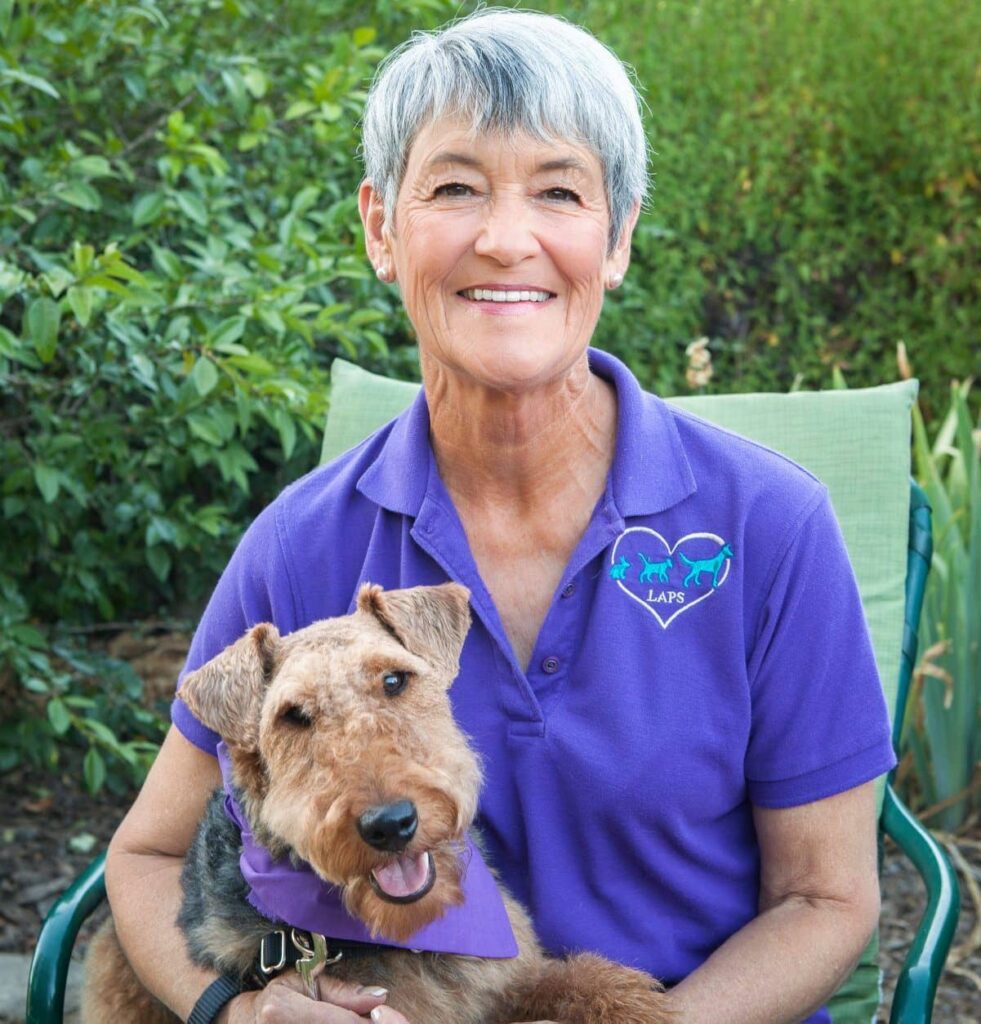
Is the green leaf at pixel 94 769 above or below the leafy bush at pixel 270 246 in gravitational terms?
below

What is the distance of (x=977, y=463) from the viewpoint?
14.4ft

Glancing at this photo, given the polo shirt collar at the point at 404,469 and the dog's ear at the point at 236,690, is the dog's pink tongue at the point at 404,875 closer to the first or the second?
the dog's ear at the point at 236,690

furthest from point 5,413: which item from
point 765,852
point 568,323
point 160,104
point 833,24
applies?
point 833,24

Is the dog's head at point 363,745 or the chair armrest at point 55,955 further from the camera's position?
the chair armrest at point 55,955

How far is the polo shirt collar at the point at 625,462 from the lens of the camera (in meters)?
2.46

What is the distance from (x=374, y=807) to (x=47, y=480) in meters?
2.34

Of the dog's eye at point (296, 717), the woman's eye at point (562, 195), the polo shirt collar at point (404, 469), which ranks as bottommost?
Answer: the dog's eye at point (296, 717)

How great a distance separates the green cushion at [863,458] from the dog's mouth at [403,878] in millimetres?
1609

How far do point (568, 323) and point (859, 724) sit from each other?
0.88m

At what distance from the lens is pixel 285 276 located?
434 cm

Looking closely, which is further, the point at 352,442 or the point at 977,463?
the point at 977,463

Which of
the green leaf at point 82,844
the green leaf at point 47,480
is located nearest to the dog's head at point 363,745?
the green leaf at point 47,480

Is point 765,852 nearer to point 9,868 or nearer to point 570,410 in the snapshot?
point 570,410

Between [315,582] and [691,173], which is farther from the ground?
[691,173]
